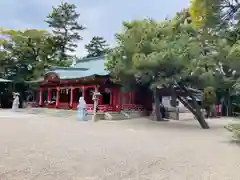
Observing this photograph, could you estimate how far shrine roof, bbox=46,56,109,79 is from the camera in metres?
20.7

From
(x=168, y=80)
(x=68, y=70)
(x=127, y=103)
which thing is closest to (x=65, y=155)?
(x=168, y=80)

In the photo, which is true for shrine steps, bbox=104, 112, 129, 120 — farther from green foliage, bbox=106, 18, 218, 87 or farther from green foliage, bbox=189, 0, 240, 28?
green foliage, bbox=189, 0, 240, 28

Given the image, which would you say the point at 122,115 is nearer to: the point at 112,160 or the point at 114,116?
the point at 114,116

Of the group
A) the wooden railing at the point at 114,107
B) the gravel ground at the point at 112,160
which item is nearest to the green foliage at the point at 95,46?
the wooden railing at the point at 114,107

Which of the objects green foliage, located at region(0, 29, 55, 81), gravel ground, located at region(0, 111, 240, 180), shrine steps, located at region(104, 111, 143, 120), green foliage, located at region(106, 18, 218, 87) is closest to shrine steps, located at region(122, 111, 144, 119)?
shrine steps, located at region(104, 111, 143, 120)

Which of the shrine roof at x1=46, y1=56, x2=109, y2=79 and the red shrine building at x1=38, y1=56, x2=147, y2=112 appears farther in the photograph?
the shrine roof at x1=46, y1=56, x2=109, y2=79

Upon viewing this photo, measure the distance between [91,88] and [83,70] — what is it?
3.19 metres

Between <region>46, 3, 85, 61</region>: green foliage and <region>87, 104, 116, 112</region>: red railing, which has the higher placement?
<region>46, 3, 85, 61</region>: green foliage

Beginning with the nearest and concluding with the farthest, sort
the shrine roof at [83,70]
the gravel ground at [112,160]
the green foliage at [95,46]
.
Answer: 1. the gravel ground at [112,160]
2. the shrine roof at [83,70]
3. the green foliage at [95,46]

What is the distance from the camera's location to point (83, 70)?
2348 centimetres

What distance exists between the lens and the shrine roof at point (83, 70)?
20700 millimetres

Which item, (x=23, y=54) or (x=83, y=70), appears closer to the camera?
(x=83, y=70)

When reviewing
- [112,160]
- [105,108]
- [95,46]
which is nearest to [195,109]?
[105,108]

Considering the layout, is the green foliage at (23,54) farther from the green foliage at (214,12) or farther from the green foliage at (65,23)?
the green foliage at (214,12)
